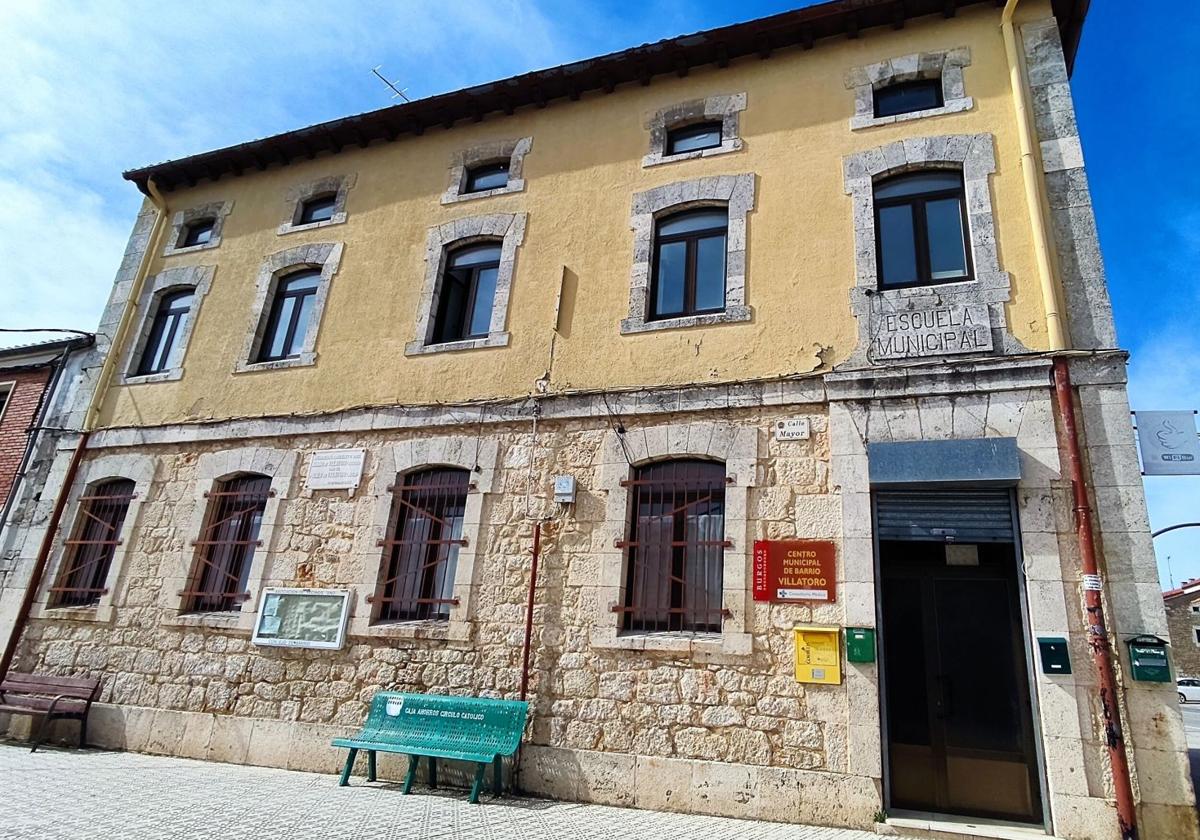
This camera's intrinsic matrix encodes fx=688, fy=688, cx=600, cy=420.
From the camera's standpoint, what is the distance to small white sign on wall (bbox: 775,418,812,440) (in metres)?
6.36

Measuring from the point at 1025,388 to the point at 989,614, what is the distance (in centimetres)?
193

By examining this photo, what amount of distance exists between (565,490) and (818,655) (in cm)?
277

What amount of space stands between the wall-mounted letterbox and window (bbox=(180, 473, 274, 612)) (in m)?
7.87

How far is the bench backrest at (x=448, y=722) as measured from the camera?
6035mm

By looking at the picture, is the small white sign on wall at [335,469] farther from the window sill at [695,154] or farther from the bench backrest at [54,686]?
the window sill at [695,154]

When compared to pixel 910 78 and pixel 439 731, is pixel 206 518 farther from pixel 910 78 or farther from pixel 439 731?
pixel 910 78

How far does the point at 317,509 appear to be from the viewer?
26.0ft

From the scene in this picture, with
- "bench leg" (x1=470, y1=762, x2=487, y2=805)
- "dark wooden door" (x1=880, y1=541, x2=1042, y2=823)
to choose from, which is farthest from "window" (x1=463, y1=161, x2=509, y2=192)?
"bench leg" (x1=470, y1=762, x2=487, y2=805)

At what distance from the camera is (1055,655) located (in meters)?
5.17

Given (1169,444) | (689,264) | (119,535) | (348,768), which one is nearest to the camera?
(1169,444)

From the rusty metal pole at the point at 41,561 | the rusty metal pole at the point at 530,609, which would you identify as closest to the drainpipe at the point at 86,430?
the rusty metal pole at the point at 41,561

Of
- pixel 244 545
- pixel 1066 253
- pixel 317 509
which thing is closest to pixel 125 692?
pixel 244 545

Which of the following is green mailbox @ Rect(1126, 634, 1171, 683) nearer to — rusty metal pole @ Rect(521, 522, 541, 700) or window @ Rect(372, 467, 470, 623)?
rusty metal pole @ Rect(521, 522, 541, 700)

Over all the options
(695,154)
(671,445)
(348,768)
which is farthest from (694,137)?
(348,768)
